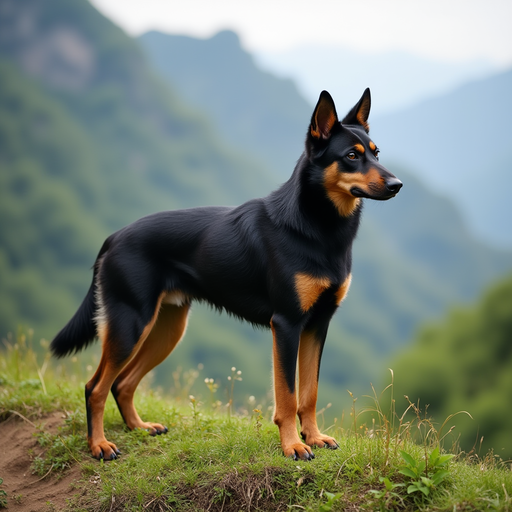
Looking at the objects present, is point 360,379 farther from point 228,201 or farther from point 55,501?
point 55,501

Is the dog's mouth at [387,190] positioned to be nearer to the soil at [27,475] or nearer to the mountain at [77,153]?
the soil at [27,475]

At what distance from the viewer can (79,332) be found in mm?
4875

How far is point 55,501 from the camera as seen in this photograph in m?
4.12

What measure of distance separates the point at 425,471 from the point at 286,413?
1.01 metres

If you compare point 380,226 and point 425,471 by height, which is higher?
point 425,471

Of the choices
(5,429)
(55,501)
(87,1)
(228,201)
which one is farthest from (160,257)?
(87,1)

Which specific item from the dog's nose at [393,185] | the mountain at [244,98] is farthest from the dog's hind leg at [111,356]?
the mountain at [244,98]

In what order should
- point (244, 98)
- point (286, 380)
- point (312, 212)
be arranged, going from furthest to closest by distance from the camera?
point (244, 98) → point (312, 212) → point (286, 380)

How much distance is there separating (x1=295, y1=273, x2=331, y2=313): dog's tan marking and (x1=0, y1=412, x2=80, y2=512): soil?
7.64 ft

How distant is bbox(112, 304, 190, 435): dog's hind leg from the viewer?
4902 mm

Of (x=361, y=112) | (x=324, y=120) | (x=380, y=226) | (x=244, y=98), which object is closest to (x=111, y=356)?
(x=324, y=120)

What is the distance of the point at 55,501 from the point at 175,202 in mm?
106334

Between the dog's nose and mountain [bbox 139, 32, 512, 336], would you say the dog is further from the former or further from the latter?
mountain [bbox 139, 32, 512, 336]

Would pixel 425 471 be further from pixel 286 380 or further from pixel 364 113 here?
pixel 364 113
